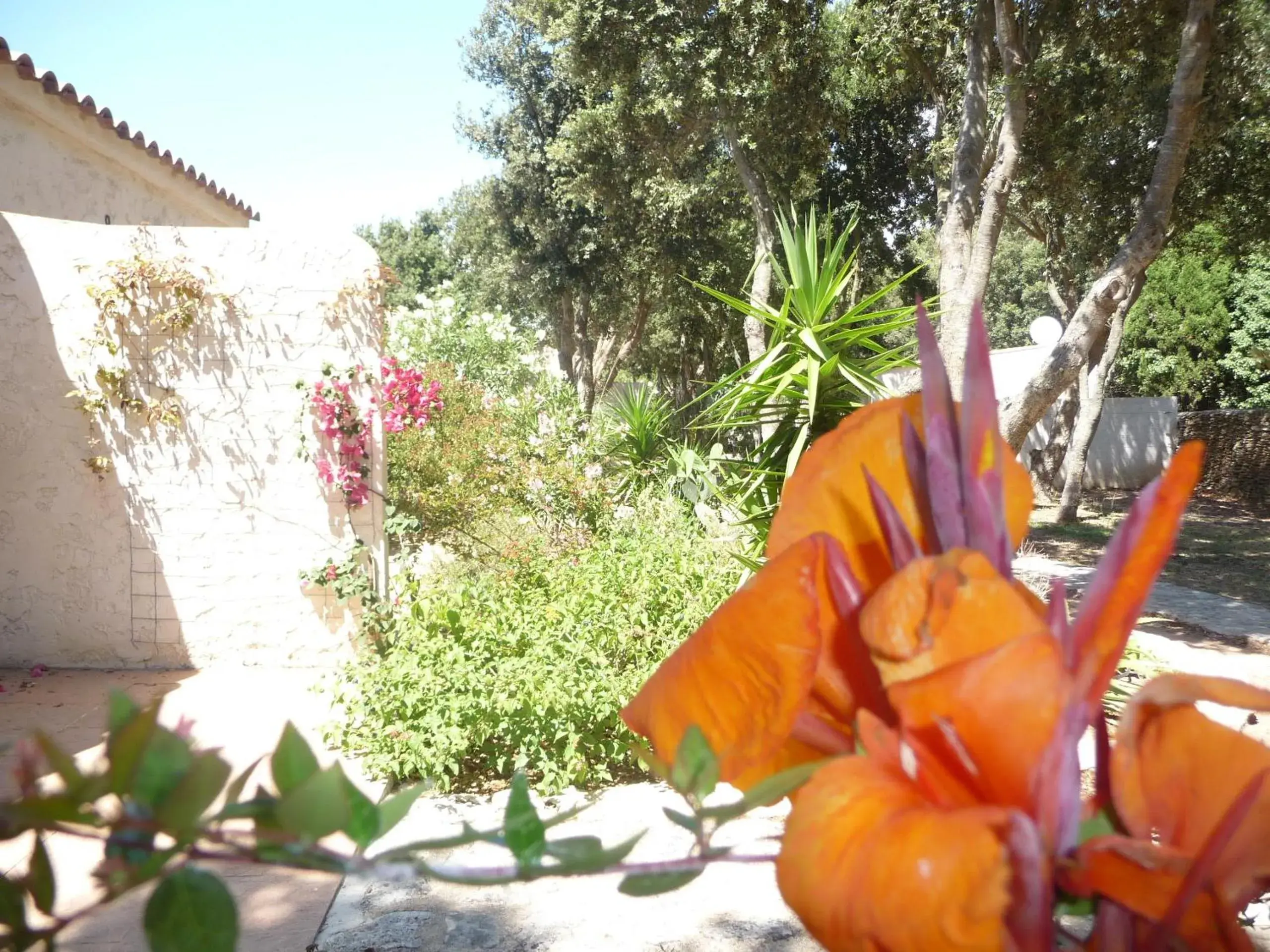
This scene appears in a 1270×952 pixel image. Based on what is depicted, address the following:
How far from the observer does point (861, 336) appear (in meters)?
3.84

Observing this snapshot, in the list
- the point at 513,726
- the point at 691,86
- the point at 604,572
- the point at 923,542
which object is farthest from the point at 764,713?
the point at 691,86

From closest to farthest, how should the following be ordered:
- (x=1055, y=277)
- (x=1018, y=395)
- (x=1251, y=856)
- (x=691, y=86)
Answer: (x=1251, y=856) < (x=1018, y=395) < (x=691, y=86) < (x=1055, y=277)

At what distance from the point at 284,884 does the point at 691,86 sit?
9823 millimetres

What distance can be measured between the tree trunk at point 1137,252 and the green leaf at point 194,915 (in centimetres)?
630

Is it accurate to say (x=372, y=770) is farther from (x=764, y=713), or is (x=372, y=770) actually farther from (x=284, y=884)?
(x=764, y=713)

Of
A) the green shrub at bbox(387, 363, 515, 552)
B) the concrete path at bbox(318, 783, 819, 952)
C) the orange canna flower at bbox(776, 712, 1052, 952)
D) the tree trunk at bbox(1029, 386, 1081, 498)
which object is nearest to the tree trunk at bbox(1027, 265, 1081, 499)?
the tree trunk at bbox(1029, 386, 1081, 498)

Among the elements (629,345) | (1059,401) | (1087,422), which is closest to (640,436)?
(1087,422)

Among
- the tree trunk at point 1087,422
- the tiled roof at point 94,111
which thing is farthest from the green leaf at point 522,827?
the tree trunk at point 1087,422

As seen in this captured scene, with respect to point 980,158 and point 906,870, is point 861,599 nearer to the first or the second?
point 906,870

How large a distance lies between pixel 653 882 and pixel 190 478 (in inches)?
241

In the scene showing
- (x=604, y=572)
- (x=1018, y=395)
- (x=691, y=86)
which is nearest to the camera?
(x=604, y=572)

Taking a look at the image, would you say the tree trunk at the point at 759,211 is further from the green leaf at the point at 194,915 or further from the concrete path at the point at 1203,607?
the green leaf at the point at 194,915

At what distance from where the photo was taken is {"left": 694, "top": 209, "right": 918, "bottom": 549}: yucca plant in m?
3.79

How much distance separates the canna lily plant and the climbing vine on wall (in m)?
6.00
